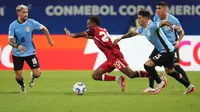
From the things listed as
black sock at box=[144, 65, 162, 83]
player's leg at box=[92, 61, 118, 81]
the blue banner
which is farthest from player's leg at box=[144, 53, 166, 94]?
the blue banner

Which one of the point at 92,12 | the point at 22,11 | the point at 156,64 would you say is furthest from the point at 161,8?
the point at 92,12

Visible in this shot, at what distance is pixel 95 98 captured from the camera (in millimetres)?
14844

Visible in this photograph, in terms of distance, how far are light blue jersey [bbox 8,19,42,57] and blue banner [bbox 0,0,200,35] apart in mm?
14842

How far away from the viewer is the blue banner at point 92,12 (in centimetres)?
3136

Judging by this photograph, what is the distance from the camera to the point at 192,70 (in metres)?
23.2

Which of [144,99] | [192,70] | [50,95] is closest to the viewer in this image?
[144,99]

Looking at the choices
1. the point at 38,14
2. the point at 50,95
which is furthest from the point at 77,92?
the point at 38,14

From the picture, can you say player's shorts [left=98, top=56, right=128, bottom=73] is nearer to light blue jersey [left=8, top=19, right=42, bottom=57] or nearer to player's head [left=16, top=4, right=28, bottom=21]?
light blue jersey [left=8, top=19, right=42, bottom=57]

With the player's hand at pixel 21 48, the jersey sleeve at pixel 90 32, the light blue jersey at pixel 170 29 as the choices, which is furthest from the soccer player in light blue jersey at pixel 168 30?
the player's hand at pixel 21 48

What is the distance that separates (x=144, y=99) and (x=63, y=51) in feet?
31.0

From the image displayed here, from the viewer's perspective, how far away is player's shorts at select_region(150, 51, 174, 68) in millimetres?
15711

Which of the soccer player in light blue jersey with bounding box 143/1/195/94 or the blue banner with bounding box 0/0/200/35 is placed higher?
the soccer player in light blue jersey with bounding box 143/1/195/94

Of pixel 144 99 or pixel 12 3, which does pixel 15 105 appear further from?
pixel 12 3

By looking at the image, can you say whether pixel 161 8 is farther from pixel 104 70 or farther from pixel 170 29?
pixel 104 70
